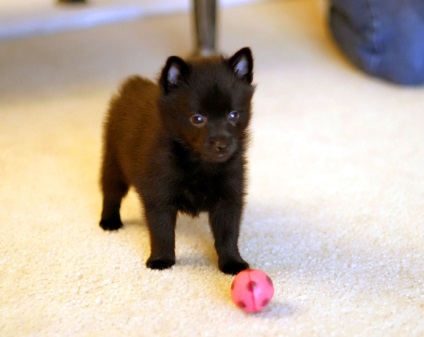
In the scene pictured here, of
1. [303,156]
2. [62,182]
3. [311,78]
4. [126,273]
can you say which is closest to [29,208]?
[62,182]

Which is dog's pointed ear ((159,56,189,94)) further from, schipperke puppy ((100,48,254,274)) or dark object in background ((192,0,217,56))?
dark object in background ((192,0,217,56))

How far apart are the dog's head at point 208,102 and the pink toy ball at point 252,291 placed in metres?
0.26

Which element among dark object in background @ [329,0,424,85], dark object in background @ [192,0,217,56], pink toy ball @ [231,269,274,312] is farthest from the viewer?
dark object in background @ [192,0,217,56]

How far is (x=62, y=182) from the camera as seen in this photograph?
1.99 m

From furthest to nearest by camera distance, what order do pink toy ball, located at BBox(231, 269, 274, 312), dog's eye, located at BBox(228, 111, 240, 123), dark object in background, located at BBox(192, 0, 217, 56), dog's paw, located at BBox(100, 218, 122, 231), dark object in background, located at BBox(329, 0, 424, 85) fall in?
1. dark object in background, located at BBox(192, 0, 217, 56)
2. dark object in background, located at BBox(329, 0, 424, 85)
3. dog's paw, located at BBox(100, 218, 122, 231)
4. dog's eye, located at BBox(228, 111, 240, 123)
5. pink toy ball, located at BBox(231, 269, 274, 312)

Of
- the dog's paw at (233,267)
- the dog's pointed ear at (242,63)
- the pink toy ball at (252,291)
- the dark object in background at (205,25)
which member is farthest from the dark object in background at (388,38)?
the pink toy ball at (252,291)

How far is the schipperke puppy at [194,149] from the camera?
54.5 inches

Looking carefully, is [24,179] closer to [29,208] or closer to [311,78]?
[29,208]

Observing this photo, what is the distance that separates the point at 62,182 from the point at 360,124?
116 cm

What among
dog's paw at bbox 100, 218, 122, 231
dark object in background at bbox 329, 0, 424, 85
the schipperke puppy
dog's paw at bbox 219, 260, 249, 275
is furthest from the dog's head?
dark object in background at bbox 329, 0, 424, 85

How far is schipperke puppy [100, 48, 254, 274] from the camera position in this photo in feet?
4.54

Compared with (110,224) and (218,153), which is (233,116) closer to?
(218,153)

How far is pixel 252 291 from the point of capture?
1.30 metres

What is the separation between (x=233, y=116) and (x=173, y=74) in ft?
0.53
